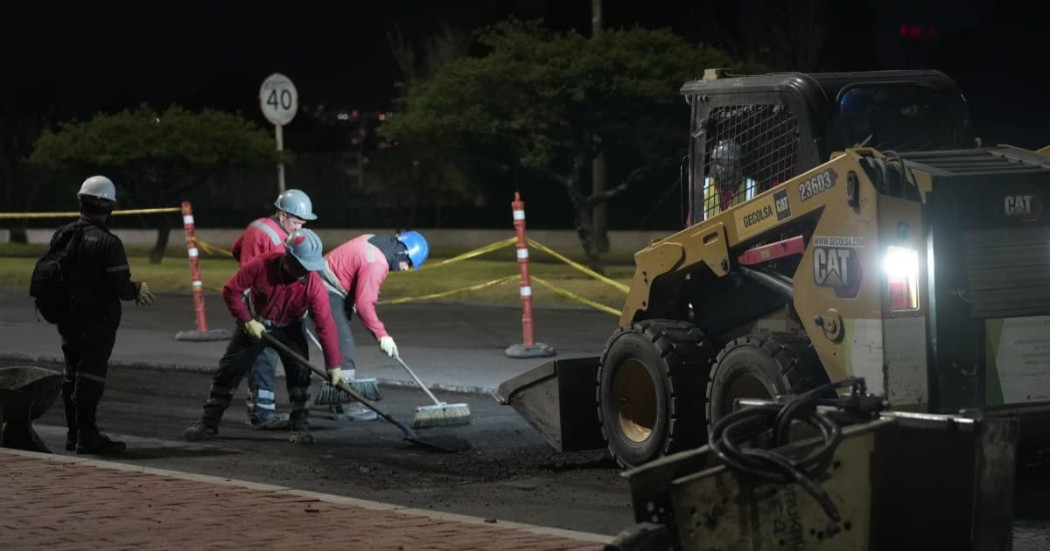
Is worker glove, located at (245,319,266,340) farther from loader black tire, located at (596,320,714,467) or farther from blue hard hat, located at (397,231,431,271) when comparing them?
loader black tire, located at (596,320,714,467)

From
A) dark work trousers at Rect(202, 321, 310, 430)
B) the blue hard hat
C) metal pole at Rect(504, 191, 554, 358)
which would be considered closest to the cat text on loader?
dark work trousers at Rect(202, 321, 310, 430)

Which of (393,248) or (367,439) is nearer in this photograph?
(367,439)

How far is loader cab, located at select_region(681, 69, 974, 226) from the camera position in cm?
912

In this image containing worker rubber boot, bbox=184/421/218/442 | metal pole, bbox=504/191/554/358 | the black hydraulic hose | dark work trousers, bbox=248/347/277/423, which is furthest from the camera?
metal pole, bbox=504/191/554/358

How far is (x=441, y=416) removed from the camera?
1189 cm

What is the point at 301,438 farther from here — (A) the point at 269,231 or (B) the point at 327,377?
(A) the point at 269,231

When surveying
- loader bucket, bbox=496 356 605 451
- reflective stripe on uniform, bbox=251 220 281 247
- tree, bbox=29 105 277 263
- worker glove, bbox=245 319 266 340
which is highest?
tree, bbox=29 105 277 263

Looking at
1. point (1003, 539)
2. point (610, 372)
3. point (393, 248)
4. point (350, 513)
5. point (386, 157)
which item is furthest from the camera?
point (386, 157)

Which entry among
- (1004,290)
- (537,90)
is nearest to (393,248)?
(1004,290)

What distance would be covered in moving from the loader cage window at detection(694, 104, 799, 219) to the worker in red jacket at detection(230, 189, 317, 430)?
133 inches

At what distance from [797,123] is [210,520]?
3947mm

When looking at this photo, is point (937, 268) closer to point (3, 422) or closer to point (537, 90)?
point (3, 422)

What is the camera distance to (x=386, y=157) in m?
46.0

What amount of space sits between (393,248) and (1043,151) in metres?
5.27
